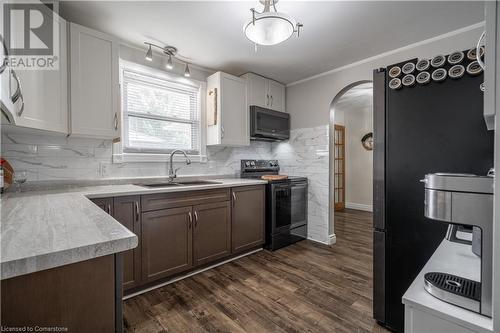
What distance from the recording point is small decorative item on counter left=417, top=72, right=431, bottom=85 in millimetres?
1362

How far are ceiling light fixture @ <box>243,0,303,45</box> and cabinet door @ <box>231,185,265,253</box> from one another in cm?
165

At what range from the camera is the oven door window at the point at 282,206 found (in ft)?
10.2

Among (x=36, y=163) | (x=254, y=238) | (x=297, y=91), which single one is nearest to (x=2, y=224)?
(x=36, y=163)

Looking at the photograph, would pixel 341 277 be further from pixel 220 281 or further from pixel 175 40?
pixel 175 40

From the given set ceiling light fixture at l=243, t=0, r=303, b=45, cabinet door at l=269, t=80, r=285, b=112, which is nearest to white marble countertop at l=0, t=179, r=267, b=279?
ceiling light fixture at l=243, t=0, r=303, b=45

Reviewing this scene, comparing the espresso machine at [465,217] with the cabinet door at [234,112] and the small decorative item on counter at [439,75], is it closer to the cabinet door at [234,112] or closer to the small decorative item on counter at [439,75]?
the small decorative item on counter at [439,75]

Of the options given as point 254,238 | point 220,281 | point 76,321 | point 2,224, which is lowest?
point 220,281

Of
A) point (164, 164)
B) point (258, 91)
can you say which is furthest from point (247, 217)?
point (258, 91)

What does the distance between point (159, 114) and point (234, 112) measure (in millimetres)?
976

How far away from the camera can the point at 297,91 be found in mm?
3732

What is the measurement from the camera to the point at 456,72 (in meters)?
1.27

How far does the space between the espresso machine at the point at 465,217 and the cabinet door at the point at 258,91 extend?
2803 millimetres

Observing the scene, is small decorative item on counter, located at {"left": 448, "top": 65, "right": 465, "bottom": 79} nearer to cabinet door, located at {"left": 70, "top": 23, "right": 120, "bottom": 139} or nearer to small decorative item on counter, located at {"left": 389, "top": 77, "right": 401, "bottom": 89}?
small decorative item on counter, located at {"left": 389, "top": 77, "right": 401, "bottom": 89}

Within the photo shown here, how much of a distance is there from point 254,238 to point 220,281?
0.81 m
